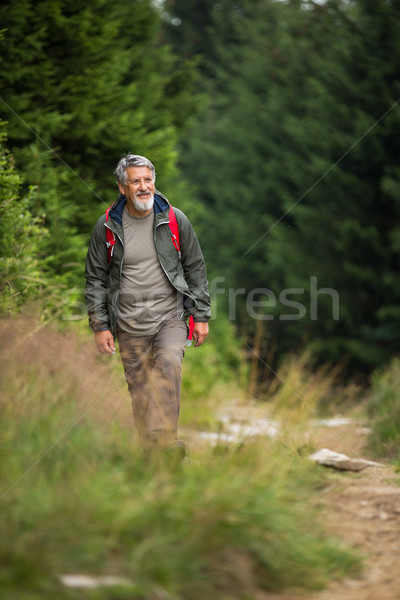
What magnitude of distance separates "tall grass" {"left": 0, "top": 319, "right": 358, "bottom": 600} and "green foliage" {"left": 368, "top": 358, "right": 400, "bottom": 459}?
3.02 metres

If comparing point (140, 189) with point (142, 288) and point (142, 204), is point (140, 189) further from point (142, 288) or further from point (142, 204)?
point (142, 288)

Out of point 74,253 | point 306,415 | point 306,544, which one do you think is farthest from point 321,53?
point 306,544

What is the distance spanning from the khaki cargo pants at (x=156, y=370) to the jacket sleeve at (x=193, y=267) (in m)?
0.16

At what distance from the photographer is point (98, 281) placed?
4.73 metres

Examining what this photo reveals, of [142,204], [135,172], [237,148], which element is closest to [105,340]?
[142,204]

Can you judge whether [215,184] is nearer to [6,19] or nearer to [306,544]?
[6,19]

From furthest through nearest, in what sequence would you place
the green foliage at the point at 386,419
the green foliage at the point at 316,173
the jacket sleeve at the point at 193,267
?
1. the green foliage at the point at 316,173
2. the green foliage at the point at 386,419
3. the jacket sleeve at the point at 193,267

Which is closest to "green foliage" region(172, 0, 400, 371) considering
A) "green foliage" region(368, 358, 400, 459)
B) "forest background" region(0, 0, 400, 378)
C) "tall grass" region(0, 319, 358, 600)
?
"forest background" region(0, 0, 400, 378)

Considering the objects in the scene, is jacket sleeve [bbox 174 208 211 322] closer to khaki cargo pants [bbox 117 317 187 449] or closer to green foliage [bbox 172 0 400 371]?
khaki cargo pants [bbox 117 317 187 449]

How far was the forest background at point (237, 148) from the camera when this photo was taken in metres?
7.71

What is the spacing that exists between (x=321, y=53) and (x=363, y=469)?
1831 centimetres

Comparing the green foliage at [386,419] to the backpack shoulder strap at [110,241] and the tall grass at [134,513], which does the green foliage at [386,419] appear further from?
the backpack shoulder strap at [110,241]

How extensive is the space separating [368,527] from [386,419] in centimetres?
362

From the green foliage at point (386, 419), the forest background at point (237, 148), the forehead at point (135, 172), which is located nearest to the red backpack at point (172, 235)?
the forehead at point (135, 172)
